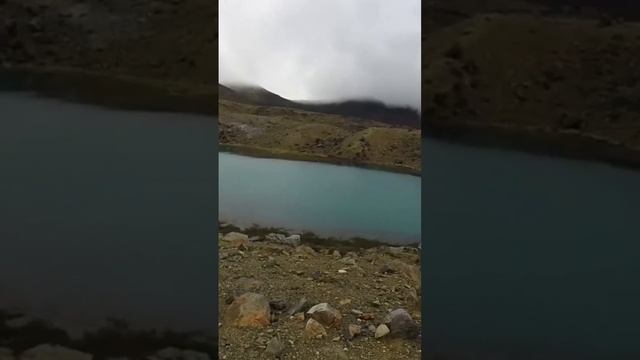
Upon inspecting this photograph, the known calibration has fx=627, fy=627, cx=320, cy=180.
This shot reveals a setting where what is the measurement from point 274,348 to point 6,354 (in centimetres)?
233

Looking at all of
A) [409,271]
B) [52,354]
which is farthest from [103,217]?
[409,271]

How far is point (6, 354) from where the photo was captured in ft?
12.1

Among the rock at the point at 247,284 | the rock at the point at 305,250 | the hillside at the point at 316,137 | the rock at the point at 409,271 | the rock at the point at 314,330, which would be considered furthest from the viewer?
the hillside at the point at 316,137

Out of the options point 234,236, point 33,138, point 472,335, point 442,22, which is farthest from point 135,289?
point 234,236

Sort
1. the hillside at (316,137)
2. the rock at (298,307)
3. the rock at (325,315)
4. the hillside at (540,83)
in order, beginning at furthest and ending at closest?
the hillside at (316,137), the rock at (298,307), the rock at (325,315), the hillside at (540,83)

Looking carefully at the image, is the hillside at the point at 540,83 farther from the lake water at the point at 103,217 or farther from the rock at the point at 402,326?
the rock at the point at 402,326

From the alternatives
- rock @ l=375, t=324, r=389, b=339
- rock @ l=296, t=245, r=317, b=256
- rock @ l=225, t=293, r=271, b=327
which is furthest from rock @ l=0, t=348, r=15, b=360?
rock @ l=296, t=245, r=317, b=256

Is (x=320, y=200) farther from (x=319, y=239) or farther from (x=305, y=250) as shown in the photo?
(x=305, y=250)

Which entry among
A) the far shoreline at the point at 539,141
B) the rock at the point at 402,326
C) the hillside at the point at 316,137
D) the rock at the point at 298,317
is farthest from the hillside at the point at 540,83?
the hillside at the point at 316,137

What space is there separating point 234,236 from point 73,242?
3092 millimetres

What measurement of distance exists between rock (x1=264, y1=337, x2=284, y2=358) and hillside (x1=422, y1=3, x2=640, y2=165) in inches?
100

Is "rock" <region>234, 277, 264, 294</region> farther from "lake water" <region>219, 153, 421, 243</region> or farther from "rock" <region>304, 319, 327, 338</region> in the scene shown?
"rock" <region>304, 319, 327, 338</region>

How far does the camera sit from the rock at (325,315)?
5796 mm

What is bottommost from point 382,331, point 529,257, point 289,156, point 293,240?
point 382,331
